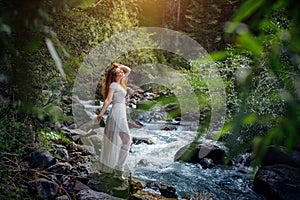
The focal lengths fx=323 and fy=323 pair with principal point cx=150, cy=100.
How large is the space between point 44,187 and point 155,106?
12.4 feet

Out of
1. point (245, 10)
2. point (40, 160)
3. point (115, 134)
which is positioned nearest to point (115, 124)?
point (115, 134)

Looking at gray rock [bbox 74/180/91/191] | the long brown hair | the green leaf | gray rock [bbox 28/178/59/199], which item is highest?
the green leaf

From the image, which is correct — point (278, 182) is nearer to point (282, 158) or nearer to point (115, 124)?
point (282, 158)

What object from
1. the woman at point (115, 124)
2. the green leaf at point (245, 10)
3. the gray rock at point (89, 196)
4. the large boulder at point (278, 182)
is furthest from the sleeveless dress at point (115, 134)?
the green leaf at point (245, 10)

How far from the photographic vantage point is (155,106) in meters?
1.13

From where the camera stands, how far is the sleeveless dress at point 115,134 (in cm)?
565

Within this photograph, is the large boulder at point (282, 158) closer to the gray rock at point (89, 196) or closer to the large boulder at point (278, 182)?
the large boulder at point (278, 182)

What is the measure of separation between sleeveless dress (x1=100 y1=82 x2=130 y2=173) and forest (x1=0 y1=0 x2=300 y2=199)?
0.31 m

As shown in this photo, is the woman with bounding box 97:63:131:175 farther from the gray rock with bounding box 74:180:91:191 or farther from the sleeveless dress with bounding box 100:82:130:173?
the gray rock with bounding box 74:180:91:191

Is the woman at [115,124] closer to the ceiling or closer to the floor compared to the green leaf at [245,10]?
closer to the floor

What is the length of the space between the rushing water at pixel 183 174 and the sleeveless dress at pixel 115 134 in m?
0.99

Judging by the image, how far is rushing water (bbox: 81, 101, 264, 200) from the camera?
659 centimetres

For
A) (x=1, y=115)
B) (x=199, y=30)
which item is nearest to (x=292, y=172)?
(x=1, y=115)

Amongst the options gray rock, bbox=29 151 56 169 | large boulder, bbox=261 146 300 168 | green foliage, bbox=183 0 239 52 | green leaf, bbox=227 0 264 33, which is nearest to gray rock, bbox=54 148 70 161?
gray rock, bbox=29 151 56 169
